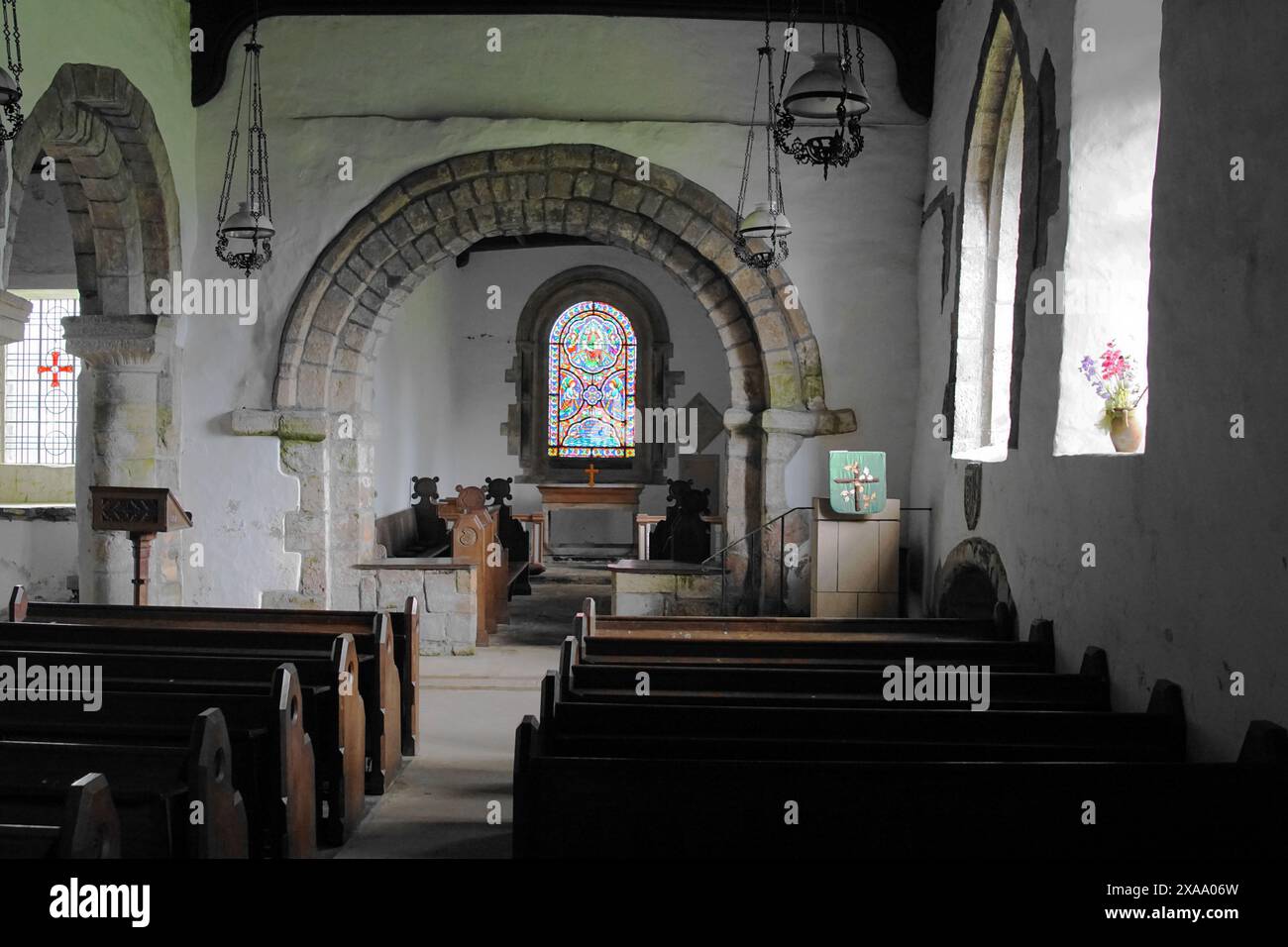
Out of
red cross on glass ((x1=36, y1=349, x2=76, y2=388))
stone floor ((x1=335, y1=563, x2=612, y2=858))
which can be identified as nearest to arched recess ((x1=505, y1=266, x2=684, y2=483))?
stone floor ((x1=335, y1=563, x2=612, y2=858))

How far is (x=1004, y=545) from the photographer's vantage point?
5.45m

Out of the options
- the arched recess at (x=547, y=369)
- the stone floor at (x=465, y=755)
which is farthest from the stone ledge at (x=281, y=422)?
the arched recess at (x=547, y=369)

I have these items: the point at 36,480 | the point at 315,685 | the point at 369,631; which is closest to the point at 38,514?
the point at 36,480

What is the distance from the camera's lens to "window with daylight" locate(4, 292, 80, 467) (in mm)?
10836

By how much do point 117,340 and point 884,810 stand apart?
6.25 metres

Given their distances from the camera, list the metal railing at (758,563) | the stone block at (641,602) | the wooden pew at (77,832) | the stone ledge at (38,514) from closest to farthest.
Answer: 1. the wooden pew at (77,832)
2. the metal railing at (758,563)
3. the stone block at (641,602)
4. the stone ledge at (38,514)

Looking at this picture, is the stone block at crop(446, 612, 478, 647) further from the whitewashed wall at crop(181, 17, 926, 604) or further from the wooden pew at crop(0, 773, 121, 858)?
the wooden pew at crop(0, 773, 121, 858)

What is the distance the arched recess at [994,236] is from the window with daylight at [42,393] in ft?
27.2

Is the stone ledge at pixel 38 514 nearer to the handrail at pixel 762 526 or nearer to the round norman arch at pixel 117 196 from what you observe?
the round norman arch at pixel 117 196

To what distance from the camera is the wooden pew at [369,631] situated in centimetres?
451

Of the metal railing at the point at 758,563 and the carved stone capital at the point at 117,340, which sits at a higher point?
the carved stone capital at the point at 117,340

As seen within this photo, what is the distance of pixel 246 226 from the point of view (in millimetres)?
6441
